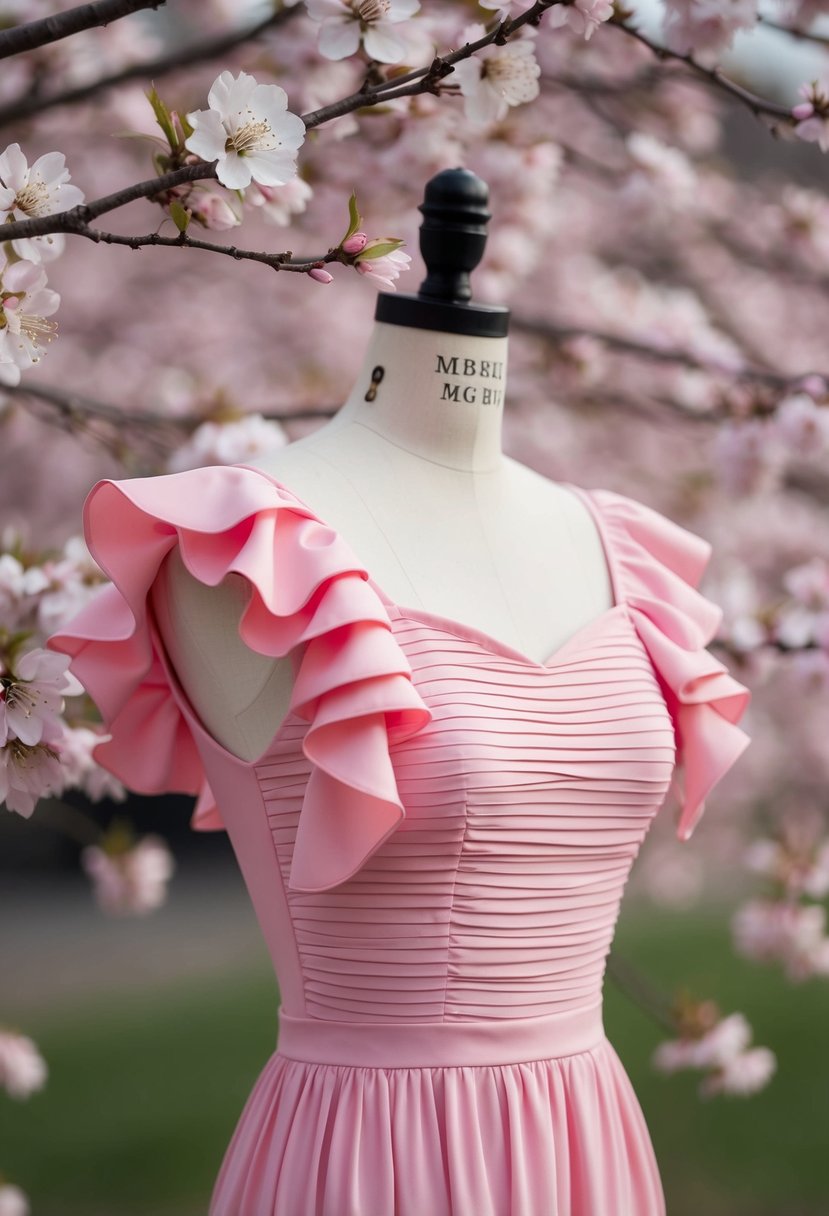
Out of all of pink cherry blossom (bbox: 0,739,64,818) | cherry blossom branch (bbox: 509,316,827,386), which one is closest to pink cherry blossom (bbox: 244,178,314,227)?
pink cherry blossom (bbox: 0,739,64,818)

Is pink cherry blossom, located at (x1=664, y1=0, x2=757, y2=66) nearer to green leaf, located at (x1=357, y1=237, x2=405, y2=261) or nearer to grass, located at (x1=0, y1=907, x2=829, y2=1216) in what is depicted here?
green leaf, located at (x1=357, y1=237, x2=405, y2=261)

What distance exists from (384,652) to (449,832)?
6.3 inches

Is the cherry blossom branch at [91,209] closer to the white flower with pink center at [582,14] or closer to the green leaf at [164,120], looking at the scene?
the green leaf at [164,120]

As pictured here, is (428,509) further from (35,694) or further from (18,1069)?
(18,1069)

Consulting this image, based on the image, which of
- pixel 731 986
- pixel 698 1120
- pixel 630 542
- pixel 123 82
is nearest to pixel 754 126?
pixel 731 986

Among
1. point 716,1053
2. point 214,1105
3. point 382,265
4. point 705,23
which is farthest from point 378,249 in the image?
point 214,1105

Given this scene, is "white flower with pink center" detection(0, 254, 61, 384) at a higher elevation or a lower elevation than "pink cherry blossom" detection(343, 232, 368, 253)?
lower

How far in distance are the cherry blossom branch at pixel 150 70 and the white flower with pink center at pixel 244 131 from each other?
82cm

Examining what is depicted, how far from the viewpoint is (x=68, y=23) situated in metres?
1.01

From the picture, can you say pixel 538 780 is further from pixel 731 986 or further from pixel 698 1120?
pixel 731 986

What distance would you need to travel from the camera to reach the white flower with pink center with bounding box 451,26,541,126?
4.24ft

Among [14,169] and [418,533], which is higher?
[14,169]

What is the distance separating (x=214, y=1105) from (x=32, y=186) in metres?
3.36

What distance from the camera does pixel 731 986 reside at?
197 inches
